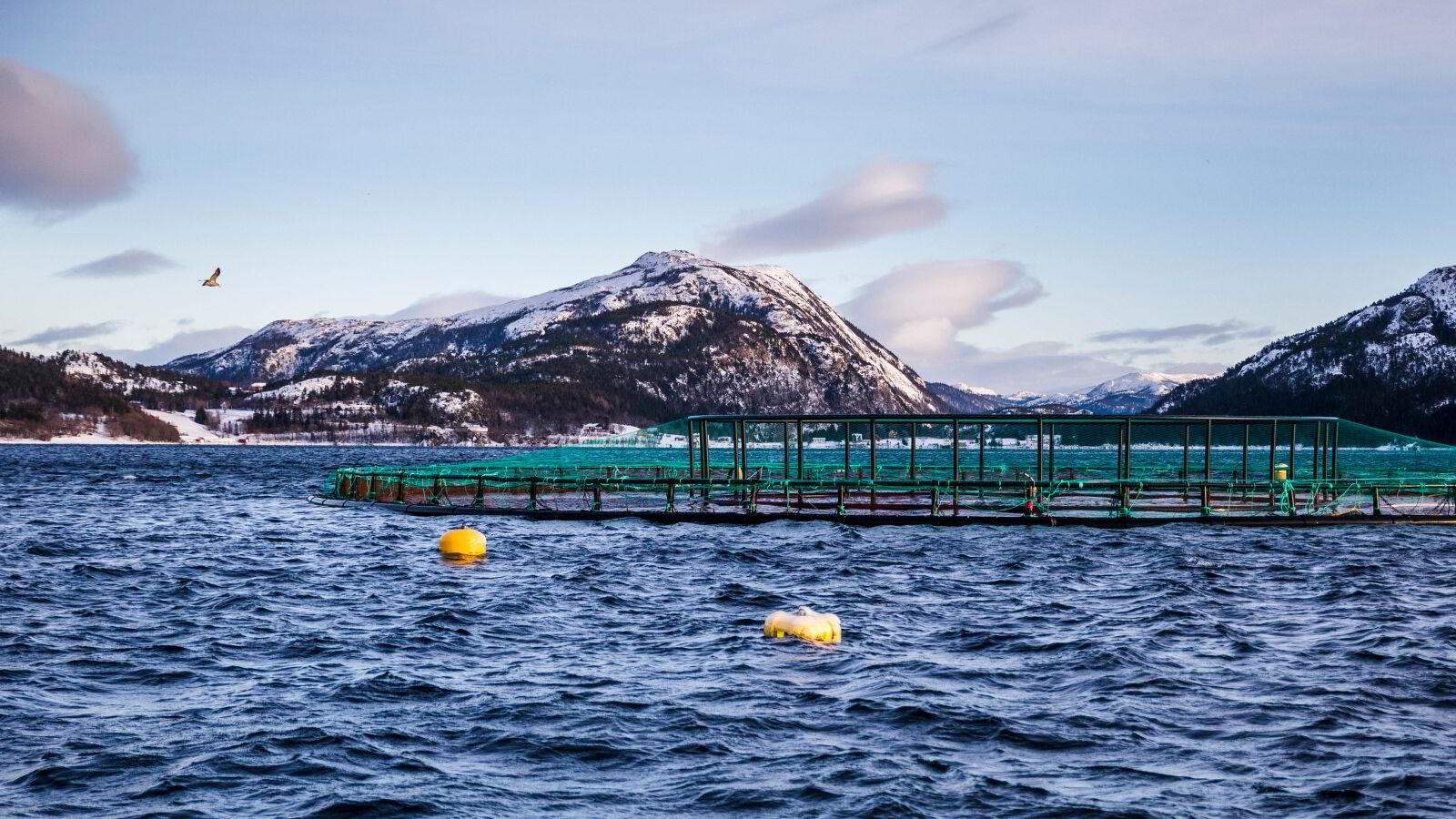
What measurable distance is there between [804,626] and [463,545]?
22.6m

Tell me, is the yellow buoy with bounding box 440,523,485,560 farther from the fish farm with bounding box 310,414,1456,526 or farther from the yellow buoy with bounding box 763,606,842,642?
the yellow buoy with bounding box 763,606,842,642

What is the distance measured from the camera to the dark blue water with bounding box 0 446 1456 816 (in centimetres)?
1784

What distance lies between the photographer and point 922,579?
137 ft

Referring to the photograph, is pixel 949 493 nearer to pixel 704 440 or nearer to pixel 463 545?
pixel 704 440

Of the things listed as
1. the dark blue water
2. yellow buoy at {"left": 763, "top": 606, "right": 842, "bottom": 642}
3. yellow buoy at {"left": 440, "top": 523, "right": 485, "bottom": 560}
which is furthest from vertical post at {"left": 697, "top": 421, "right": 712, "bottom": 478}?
yellow buoy at {"left": 763, "top": 606, "right": 842, "bottom": 642}

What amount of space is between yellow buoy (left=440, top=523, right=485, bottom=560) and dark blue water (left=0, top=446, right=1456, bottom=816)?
932 mm

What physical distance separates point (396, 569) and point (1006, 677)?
26.1 meters

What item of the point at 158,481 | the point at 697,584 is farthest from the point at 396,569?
the point at 158,481

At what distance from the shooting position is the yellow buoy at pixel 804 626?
28844 millimetres

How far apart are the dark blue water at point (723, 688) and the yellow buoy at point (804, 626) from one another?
0.62 m

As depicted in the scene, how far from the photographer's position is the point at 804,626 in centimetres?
2905

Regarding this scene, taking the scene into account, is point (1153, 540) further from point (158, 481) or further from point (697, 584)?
point (158, 481)

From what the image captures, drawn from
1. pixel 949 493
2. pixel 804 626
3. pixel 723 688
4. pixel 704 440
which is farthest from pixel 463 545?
pixel 949 493

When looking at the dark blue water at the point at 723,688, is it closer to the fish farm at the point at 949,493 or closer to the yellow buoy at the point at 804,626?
the yellow buoy at the point at 804,626
